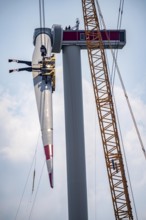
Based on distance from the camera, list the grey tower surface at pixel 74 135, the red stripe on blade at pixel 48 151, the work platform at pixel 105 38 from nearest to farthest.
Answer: the red stripe on blade at pixel 48 151 → the grey tower surface at pixel 74 135 → the work platform at pixel 105 38

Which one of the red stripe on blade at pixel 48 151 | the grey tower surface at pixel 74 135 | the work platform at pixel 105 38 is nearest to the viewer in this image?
the red stripe on blade at pixel 48 151

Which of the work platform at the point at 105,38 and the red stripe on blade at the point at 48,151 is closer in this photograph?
the red stripe on blade at the point at 48,151

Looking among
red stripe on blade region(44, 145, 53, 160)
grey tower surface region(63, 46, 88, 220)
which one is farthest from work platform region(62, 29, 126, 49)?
red stripe on blade region(44, 145, 53, 160)

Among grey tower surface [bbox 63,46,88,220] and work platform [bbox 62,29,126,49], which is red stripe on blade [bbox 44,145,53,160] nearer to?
grey tower surface [bbox 63,46,88,220]

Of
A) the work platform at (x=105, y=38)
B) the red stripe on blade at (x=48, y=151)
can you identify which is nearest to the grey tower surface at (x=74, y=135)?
the work platform at (x=105, y=38)

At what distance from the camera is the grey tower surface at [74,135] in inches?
1847

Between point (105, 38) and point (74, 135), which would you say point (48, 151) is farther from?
point (105, 38)

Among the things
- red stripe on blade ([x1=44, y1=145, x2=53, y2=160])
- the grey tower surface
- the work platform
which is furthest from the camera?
the work platform

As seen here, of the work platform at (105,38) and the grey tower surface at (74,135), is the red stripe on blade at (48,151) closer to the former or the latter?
the grey tower surface at (74,135)

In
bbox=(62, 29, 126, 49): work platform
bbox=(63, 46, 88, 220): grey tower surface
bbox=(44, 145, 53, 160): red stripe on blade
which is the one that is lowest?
bbox=(44, 145, 53, 160): red stripe on blade

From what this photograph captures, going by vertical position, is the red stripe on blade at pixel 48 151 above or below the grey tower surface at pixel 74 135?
below

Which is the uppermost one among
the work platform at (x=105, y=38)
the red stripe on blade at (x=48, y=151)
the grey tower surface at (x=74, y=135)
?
the work platform at (x=105, y=38)

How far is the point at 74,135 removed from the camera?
49.3m

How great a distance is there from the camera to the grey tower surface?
46906 mm
